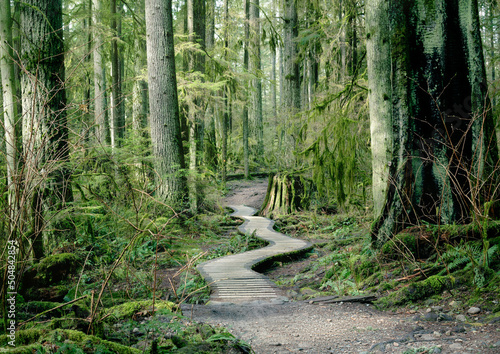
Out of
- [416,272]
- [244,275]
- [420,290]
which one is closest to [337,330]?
[420,290]

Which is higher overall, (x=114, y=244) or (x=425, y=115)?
(x=425, y=115)

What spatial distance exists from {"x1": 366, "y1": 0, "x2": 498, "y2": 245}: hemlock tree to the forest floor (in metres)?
1.38

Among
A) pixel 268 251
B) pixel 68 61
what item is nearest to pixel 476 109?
pixel 268 251

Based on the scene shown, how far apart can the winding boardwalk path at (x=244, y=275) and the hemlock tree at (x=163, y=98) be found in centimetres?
266

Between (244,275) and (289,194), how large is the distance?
7352 millimetres

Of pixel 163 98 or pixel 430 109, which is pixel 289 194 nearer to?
pixel 163 98

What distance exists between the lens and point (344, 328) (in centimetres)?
375

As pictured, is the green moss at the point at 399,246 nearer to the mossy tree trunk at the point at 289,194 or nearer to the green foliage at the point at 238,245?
the green foliage at the point at 238,245

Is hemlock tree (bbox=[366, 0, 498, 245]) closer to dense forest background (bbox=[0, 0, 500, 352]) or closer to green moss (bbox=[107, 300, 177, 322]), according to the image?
dense forest background (bbox=[0, 0, 500, 352])

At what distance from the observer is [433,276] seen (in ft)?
13.7

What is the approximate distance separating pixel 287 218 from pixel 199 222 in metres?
3.43

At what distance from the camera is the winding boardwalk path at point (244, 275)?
5566 millimetres

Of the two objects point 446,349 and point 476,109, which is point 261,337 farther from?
point 476,109

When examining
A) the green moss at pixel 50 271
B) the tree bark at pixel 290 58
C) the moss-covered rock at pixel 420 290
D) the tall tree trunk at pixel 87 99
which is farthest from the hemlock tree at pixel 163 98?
the moss-covered rock at pixel 420 290
